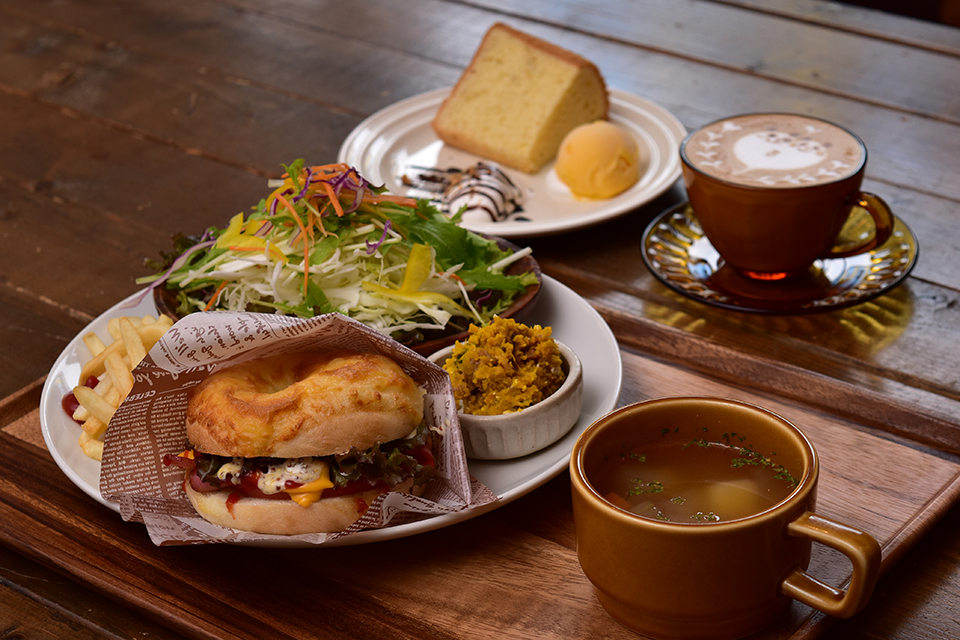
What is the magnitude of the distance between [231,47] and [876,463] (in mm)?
2333

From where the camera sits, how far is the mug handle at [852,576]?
822mm

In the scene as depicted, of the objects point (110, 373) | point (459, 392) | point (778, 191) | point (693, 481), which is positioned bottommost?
point (110, 373)

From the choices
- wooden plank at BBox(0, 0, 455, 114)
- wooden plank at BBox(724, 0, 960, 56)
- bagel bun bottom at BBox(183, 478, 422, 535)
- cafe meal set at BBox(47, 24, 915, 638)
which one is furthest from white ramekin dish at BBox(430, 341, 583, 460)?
wooden plank at BBox(724, 0, 960, 56)

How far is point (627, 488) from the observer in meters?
0.99

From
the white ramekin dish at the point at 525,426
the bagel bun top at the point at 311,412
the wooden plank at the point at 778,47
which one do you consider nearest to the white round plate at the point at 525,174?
the wooden plank at the point at 778,47

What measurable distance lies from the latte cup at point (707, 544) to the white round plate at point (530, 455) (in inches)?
7.6

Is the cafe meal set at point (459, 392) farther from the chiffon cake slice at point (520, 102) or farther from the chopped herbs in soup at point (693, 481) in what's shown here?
the chiffon cake slice at point (520, 102)

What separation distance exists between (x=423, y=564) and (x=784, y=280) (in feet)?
3.00

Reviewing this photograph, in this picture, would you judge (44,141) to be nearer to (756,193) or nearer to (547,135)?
(547,135)

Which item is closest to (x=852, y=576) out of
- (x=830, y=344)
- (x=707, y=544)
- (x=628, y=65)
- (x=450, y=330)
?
(x=707, y=544)

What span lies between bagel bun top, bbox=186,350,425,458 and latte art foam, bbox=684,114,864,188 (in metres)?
0.76

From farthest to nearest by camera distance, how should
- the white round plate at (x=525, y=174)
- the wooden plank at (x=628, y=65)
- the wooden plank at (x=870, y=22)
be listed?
the wooden plank at (x=870, y=22)
the wooden plank at (x=628, y=65)
the white round plate at (x=525, y=174)

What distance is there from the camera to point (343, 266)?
158 centimetres

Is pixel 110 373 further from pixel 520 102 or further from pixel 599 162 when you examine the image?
pixel 520 102
